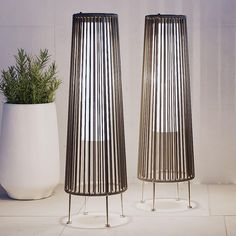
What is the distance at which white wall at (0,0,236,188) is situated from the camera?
3.24 m

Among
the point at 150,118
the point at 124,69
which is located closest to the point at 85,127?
the point at 150,118

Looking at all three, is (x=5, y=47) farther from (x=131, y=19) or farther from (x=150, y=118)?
(x=150, y=118)

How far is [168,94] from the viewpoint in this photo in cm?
284

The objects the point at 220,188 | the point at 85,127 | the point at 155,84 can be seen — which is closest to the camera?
the point at 85,127

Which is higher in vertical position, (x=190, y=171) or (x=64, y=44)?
(x=64, y=44)

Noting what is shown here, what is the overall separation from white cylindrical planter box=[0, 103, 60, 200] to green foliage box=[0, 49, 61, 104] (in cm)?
6

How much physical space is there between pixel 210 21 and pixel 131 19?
37 centimetres

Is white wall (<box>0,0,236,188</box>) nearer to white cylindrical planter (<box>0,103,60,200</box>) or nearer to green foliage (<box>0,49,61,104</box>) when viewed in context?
green foliage (<box>0,49,61,104</box>)

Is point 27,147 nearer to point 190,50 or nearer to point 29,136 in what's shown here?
point 29,136

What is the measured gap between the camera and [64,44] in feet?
10.8

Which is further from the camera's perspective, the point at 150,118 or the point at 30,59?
the point at 30,59

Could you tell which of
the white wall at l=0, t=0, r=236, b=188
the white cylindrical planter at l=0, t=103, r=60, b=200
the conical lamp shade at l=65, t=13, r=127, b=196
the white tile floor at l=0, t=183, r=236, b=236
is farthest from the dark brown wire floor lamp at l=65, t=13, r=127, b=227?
the white wall at l=0, t=0, r=236, b=188

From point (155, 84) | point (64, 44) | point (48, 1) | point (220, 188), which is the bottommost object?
point (220, 188)

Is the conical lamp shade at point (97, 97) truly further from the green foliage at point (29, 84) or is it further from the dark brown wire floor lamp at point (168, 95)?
the green foliage at point (29, 84)
